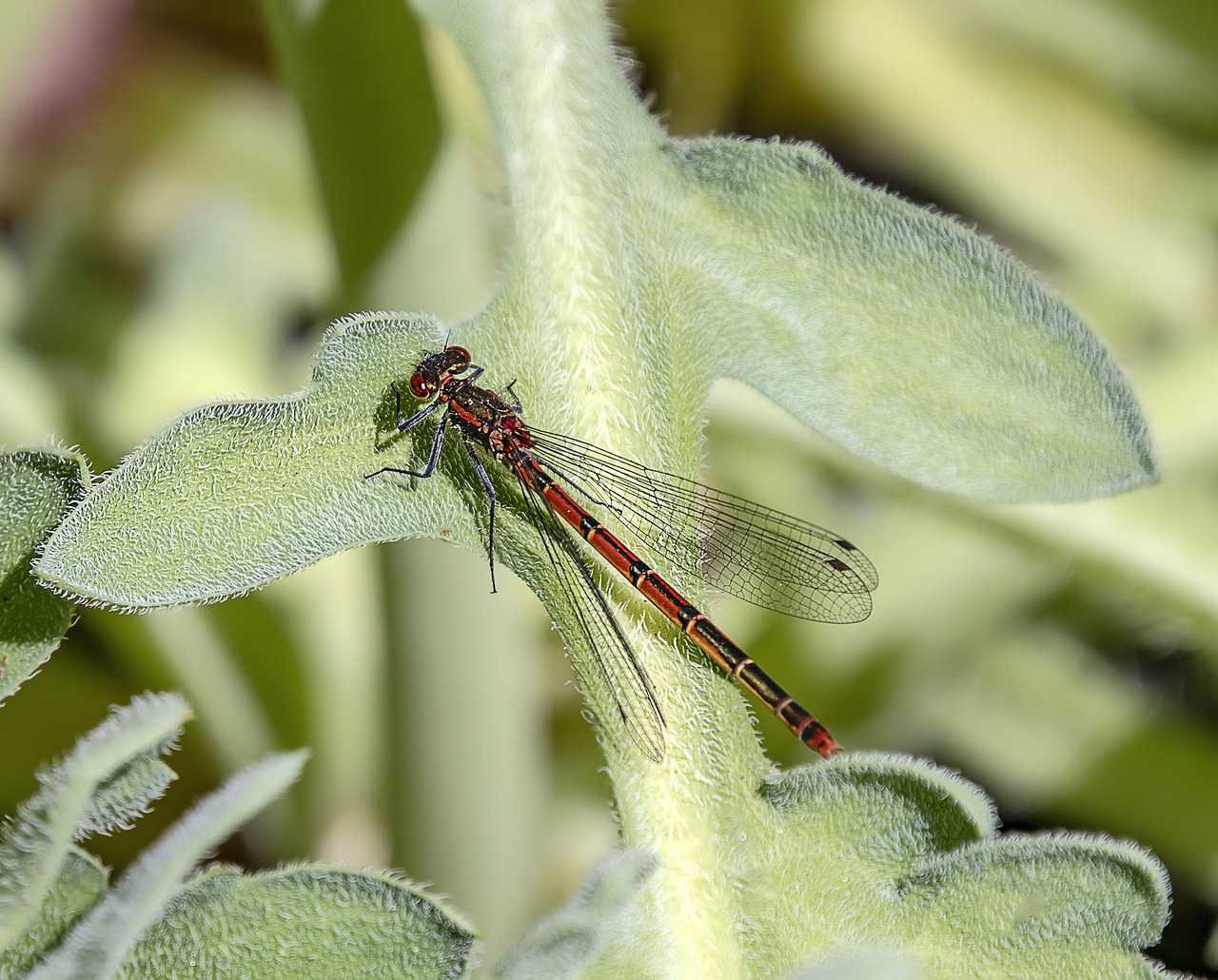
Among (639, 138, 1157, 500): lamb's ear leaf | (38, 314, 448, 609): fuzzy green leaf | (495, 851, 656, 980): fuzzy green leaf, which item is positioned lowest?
(495, 851, 656, 980): fuzzy green leaf

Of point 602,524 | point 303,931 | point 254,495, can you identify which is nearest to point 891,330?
point 602,524

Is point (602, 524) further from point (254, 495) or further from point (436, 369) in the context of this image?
point (254, 495)

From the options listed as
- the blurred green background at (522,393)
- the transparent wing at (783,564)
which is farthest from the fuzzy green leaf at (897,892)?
the transparent wing at (783,564)

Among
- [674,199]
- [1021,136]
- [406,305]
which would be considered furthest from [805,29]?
[674,199]

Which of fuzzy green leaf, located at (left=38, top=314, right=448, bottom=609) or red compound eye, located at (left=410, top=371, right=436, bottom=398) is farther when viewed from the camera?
red compound eye, located at (left=410, top=371, right=436, bottom=398)

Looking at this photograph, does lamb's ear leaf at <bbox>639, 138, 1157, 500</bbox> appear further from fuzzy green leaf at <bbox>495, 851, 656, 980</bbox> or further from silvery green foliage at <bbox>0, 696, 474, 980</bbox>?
silvery green foliage at <bbox>0, 696, 474, 980</bbox>

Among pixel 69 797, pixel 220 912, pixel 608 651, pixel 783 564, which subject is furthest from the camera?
pixel 783 564

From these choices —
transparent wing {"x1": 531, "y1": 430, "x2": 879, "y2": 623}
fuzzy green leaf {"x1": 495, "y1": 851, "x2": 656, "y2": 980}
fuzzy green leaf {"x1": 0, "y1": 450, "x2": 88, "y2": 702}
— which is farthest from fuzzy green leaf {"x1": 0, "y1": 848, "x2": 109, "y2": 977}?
transparent wing {"x1": 531, "y1": 430, "x2": 879, "y2": 623}
